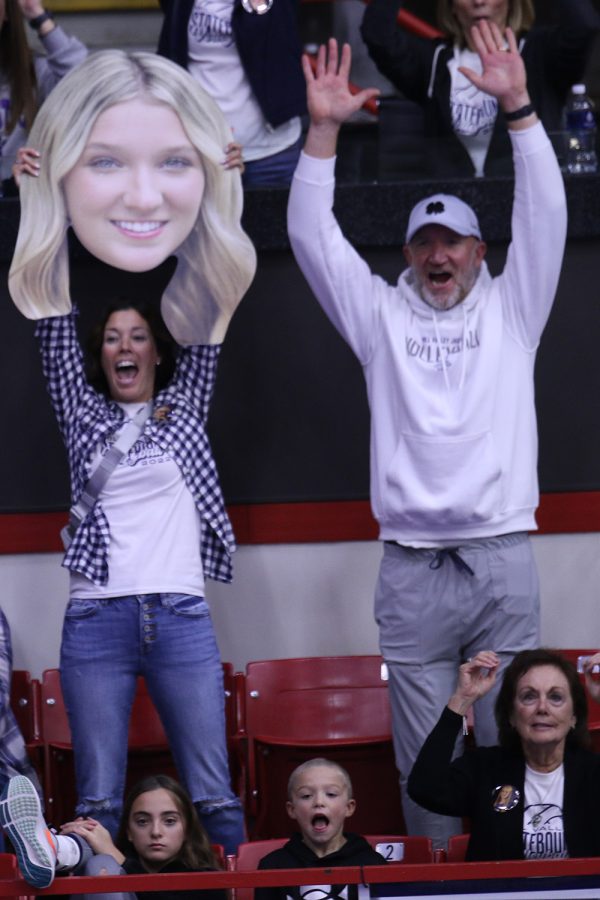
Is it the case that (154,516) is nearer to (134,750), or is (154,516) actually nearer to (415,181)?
(134,750)

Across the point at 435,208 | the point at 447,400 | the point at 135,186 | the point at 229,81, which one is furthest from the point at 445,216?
the point at 229,81

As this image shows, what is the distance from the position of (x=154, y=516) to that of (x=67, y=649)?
38cm

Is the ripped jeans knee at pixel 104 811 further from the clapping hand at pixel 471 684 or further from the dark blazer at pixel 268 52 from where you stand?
the dark blazer at pixel 268 52

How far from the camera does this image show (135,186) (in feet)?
15.2

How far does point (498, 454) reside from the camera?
412 centimetres

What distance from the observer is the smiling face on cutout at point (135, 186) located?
4.59 meters

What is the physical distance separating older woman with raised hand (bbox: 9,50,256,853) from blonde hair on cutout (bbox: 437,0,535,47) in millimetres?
832

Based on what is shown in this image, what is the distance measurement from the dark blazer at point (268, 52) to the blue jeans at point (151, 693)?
5.43 feet

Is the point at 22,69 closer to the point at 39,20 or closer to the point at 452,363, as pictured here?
the point at 39,20

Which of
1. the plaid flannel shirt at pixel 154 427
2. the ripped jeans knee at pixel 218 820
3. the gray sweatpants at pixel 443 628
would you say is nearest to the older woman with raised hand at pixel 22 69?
the plaid flannel shirt at pixel 154 427

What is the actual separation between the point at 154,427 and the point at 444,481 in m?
0.74

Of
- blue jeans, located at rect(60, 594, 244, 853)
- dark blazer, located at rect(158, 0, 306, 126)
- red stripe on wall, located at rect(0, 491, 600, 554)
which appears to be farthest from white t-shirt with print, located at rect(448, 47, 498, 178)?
blue jeans, located at rect(60, 594, 244, 853)

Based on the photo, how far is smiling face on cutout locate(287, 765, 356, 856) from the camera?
3.73 m

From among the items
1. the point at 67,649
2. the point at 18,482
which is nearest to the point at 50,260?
the point at 18,482
